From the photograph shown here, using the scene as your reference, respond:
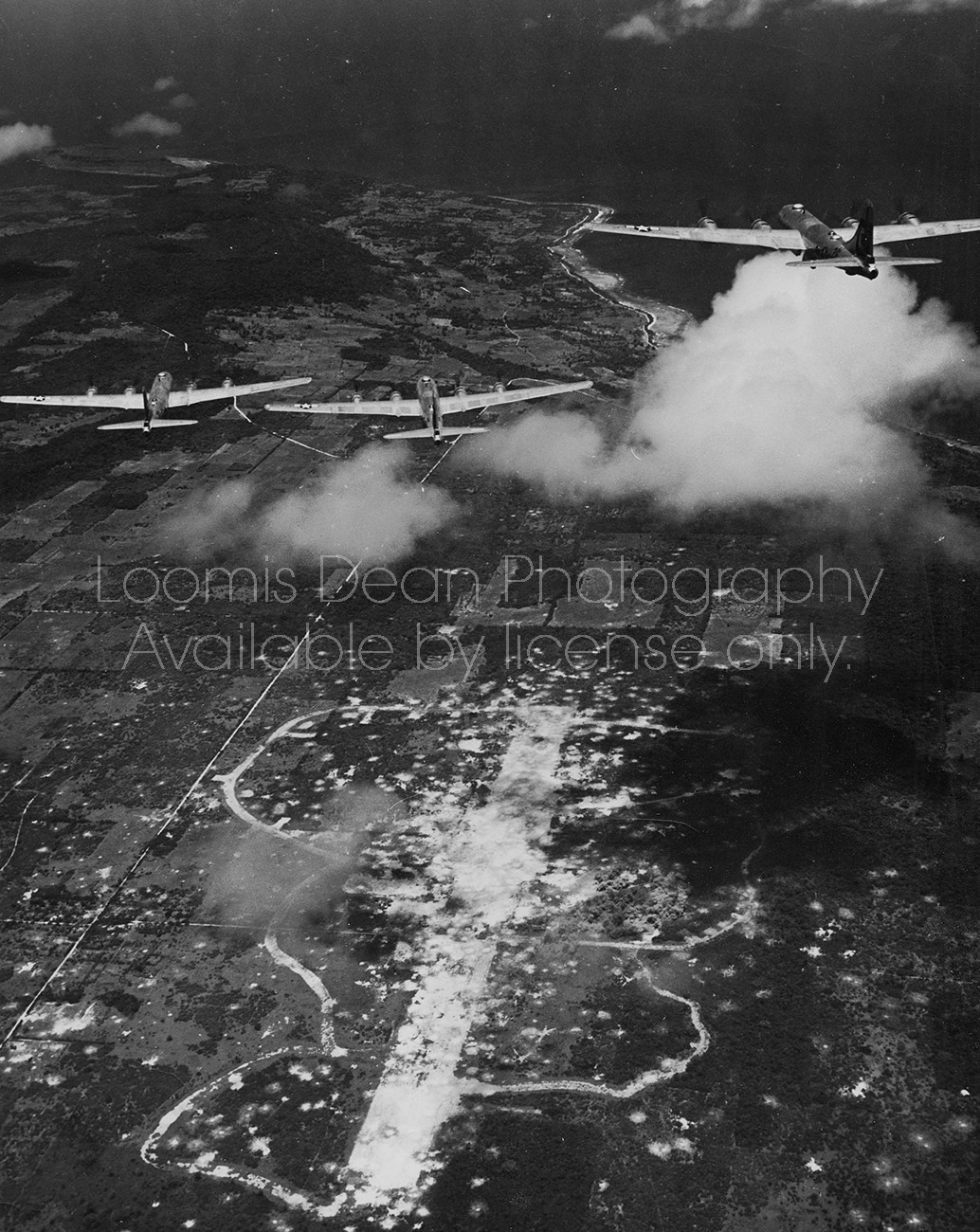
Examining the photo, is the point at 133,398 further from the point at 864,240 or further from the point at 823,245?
the point at 864,240

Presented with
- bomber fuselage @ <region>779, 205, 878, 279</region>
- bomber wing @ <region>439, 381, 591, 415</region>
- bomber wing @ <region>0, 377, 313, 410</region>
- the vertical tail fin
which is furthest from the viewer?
bomber wing @ <region>0, 377, 313, 410</region>

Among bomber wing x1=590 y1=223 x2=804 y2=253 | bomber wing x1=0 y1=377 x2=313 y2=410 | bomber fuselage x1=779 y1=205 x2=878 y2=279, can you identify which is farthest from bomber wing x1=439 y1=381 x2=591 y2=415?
bomber fuselage x1=779 y1=205 x2=878 y2=279

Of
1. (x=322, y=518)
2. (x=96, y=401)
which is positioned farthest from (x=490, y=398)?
(x=96, y=401)

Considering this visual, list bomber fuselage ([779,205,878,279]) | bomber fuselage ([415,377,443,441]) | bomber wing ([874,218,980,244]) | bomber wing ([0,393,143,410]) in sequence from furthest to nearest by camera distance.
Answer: bomber wing ([0,393,143,410]), bomber wing ([874,218,980,244]), bomber fuselage ([415,377,443,441]), bomber fuselage ([779,205,878,279])

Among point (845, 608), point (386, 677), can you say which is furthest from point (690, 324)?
point (386, 677)

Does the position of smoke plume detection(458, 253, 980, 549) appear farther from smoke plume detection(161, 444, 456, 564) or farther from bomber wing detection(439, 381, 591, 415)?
smoke plume detection(161, 444, 456, 564)

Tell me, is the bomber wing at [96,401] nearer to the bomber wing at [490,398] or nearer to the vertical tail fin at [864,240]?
the bomber wing at [490,398]
